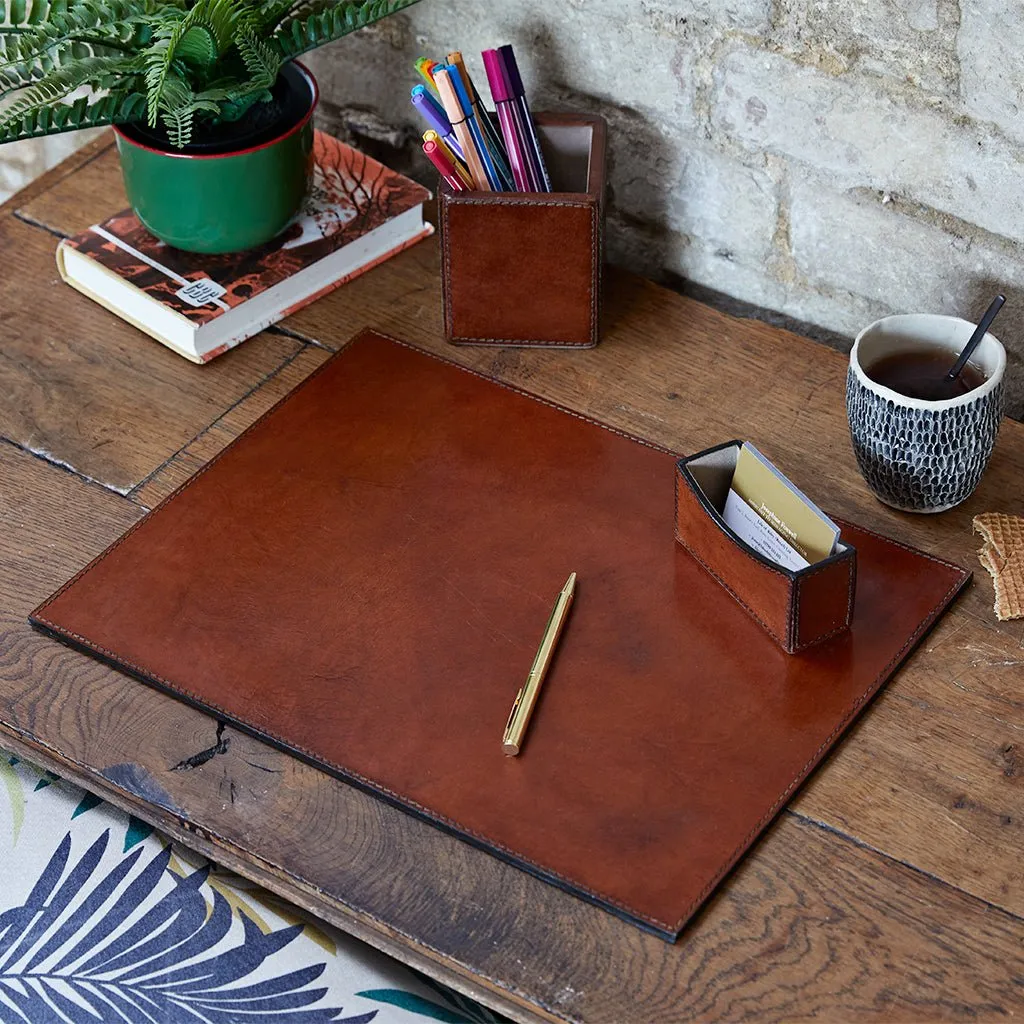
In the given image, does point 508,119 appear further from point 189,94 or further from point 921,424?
point 921,424

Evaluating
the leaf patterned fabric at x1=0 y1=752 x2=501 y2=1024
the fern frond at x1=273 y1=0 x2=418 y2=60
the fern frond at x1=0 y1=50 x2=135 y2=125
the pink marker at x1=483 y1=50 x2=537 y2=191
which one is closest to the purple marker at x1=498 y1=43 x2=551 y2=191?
the pink marker at x1=483 y1=50 x2=537 y2=191

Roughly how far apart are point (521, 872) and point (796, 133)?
0.67 m

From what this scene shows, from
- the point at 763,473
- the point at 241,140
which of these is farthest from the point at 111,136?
the point at 763,473

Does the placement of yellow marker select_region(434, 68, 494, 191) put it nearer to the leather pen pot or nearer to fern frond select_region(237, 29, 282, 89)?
fern frond select_region(237, 29, 282, 89)

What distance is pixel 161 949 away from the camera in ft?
3.22

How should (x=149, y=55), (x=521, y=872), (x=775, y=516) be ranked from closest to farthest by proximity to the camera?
(x=521, y=872)
(x=775, y=516)
(x=149, y=55)

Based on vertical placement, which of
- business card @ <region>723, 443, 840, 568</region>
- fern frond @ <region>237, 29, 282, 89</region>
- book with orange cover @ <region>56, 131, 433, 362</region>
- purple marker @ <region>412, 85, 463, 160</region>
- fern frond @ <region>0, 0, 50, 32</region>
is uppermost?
fern frond @ <region>0, 0, 50, 32</region>

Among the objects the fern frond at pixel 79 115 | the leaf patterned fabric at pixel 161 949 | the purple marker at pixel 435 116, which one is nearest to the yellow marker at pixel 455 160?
the purple marker at pixel 435 116

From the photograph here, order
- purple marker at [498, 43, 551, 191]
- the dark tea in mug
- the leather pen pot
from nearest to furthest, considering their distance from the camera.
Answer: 1. the leather pen pot
2. the dark tea in mug
3. purple marker at [498, 43, 551, 191]

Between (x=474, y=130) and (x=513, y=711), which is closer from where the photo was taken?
(x=513, y=711)

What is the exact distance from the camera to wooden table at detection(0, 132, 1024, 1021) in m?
0.82

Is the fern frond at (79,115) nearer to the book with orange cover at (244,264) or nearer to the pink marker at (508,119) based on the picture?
the book with orange cover at (244,264)

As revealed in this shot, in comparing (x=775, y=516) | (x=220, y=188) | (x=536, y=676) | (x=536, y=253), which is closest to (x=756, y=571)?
(x=775, y=516)

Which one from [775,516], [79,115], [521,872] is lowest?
[521,872]
